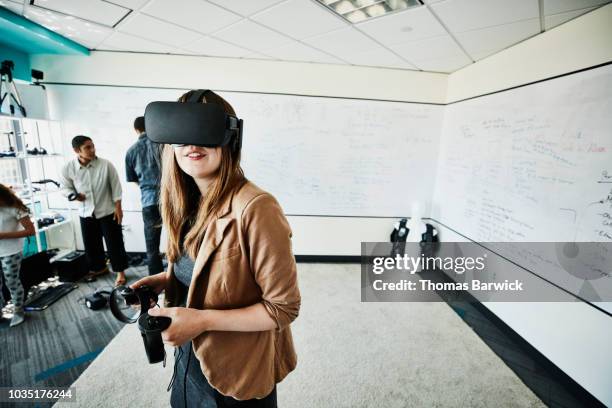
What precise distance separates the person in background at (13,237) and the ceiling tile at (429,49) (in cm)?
322

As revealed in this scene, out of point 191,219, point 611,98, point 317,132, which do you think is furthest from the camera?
point 317,132

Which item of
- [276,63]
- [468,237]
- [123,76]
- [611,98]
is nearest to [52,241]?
[123,76]

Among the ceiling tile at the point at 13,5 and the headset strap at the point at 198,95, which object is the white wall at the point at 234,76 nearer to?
the ceiling tile at the point at 13,5

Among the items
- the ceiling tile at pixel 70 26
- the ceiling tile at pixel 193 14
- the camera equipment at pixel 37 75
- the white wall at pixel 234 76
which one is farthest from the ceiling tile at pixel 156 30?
the camera equipment at pixel 37 75

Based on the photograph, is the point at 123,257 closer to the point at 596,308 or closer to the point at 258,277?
the point at 258,277

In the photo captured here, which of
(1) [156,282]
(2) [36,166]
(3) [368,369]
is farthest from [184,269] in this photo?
(2) [36,166]

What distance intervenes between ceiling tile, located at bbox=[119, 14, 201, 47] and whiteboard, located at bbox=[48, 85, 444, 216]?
61cm

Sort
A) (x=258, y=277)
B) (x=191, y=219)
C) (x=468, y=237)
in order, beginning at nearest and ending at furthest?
(x=258, y=277) < (x=191, y=219) < (x=468, y=237)

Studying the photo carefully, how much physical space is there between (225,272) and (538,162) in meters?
2.36

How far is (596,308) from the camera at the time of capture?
1.63 m

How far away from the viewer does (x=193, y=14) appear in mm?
1947

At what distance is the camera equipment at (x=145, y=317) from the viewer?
1.94 ft

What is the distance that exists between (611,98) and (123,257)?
4.01 metres
